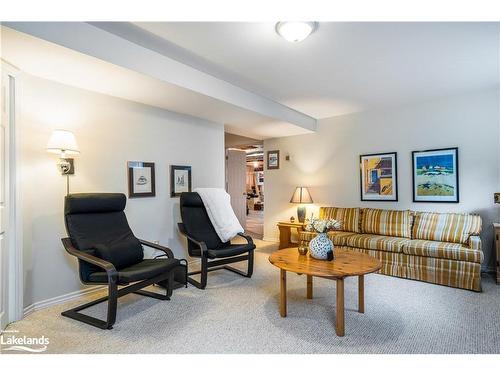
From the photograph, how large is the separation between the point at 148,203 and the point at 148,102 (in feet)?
4.03

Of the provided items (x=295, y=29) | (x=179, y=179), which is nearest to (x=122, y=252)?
(x=179, y=179)

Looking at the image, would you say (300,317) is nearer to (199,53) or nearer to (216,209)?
(216,209)

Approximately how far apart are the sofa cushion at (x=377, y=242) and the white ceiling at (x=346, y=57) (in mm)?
1901

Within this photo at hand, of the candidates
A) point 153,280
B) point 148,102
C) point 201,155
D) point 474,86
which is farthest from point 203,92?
point 474,86

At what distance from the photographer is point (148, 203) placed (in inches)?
137

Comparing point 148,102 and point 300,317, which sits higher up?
point 148,102

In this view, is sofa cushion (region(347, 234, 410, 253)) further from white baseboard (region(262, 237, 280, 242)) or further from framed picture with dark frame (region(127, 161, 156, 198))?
framed picture with dark frame (region(127, 161, 156, 198))

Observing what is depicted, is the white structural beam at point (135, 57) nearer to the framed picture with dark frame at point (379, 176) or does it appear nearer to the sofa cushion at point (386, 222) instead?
the framed picture with dark frame at point (379, 176)

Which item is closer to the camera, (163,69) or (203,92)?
(163,69)

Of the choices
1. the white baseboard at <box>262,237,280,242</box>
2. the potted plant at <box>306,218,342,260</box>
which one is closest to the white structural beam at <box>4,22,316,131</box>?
the potted plant at <box>306,218,342,260</box>

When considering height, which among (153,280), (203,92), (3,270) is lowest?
(153,280)

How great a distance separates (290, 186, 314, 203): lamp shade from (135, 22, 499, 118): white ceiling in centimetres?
172

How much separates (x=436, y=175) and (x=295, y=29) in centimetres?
303

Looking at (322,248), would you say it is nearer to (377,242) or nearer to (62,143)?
(377,242)
